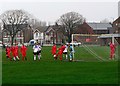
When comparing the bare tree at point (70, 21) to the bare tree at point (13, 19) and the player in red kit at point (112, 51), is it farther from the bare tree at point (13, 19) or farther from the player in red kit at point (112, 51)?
the player in red kit at point (112, 51)

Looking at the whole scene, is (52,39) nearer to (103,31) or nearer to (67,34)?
(103,31)

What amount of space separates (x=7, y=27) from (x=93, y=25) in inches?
1594

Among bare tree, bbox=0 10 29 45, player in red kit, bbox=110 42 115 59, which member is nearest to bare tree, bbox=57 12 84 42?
bare tree, bbox=0 10 29 45

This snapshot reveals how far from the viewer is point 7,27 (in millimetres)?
86688

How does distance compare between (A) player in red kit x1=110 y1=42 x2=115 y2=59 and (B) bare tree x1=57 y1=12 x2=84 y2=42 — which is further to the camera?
(B) bare tree x1=57 y1=12 x2=84 y2=42

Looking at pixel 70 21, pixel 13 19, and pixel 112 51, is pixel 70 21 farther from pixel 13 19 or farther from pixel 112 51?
pixel 112 51

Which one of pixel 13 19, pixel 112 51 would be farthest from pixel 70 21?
pixel 112 51

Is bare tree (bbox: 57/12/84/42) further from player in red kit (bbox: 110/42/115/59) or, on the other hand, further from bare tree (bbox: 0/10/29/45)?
player in red kit (bbox: 110/42/115/59)

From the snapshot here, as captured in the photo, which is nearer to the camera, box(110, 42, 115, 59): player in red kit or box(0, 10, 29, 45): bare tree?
box(110, 42, 115, 59): player in red kit

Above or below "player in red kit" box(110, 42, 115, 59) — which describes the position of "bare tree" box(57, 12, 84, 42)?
above

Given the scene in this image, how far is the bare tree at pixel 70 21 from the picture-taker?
287ft

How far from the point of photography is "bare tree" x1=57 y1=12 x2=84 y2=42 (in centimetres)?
8756

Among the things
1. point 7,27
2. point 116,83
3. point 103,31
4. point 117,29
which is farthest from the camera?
point 103,31

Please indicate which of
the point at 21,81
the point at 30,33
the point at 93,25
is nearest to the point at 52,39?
the point at 30,33
